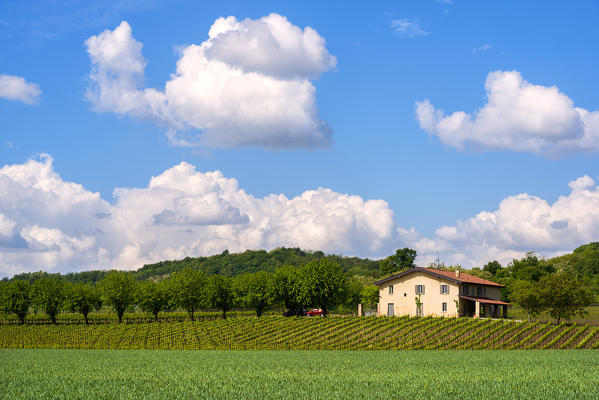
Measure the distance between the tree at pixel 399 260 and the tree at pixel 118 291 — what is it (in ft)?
225

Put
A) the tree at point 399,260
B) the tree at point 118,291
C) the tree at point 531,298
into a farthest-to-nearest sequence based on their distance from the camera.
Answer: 1. the tree at point 399,260
2. the tree at point 118,291
3. the tree at point 531,298

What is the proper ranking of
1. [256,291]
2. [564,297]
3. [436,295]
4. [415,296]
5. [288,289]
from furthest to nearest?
1. [256,291]
2. [288,289]
3. [415,296]
4. [436,295]
5. [564,297]

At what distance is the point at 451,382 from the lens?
26.5 meters

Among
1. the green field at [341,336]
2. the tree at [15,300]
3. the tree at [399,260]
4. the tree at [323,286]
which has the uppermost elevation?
the tree at [399,260]

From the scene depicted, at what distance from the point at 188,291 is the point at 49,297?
2734 centimetres

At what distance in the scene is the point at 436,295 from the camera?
88.9 meters

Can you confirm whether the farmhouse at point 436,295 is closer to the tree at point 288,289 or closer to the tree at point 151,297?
the tree at point 288,289

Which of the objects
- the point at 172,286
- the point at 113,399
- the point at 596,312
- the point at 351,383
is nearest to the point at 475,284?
the point at 596,312

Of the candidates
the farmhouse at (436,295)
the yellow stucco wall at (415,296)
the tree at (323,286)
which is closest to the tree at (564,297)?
the farmhouse at (436,295)

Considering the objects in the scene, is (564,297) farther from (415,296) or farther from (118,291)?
(118,291)

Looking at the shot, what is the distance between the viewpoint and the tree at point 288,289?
112188 millimetres

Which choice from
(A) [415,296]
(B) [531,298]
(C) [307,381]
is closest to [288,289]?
(A) [415,296]

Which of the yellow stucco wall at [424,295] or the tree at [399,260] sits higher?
the tree at [399,260]

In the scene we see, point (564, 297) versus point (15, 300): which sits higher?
point (564, 297)
